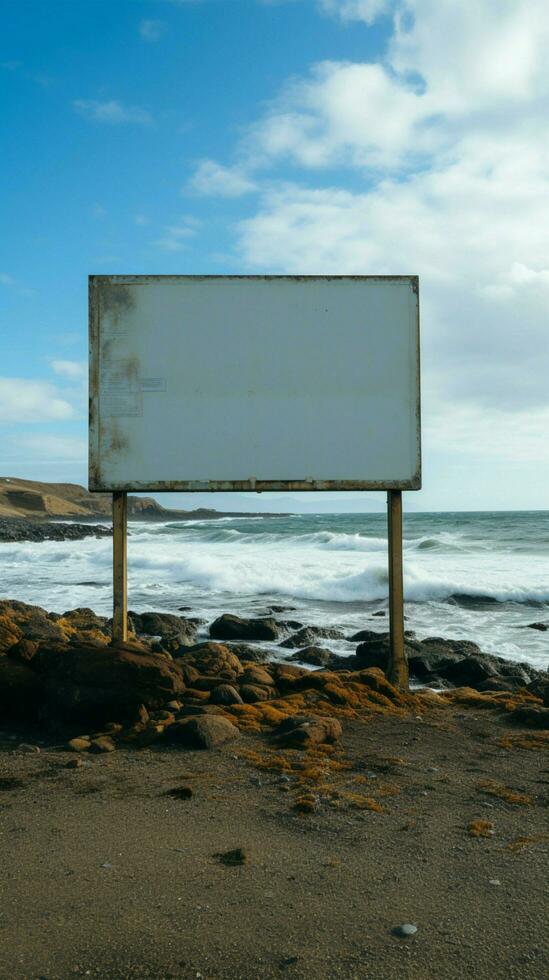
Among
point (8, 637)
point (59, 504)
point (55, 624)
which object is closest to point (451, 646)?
point (55, 624)

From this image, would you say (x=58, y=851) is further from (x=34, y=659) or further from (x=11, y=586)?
(x=11, y=586)

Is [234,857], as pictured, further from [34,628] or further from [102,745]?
[34,628]

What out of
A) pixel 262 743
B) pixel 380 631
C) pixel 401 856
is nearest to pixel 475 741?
pixel 262 743

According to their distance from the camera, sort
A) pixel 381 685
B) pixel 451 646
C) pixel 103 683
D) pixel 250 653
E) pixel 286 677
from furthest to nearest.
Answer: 1. pixel 451 646
2. pixel 250 653
3. pixel 286 677
4. pixel 381 685
5. pixel 103 683

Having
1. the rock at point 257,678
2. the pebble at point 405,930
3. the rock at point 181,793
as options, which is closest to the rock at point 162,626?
the rock at point 257,678

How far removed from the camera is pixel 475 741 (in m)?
7.09

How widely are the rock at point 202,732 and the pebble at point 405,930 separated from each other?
121 inches

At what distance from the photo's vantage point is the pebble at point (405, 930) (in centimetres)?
352

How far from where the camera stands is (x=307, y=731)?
263 inches

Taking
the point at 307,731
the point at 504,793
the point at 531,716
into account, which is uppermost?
the point at 307,731

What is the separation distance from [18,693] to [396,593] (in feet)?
13.5

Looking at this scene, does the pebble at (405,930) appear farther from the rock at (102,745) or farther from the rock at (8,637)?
the rock at (8,637)

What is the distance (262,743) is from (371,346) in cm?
423

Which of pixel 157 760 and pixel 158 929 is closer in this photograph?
pixel 158 929
